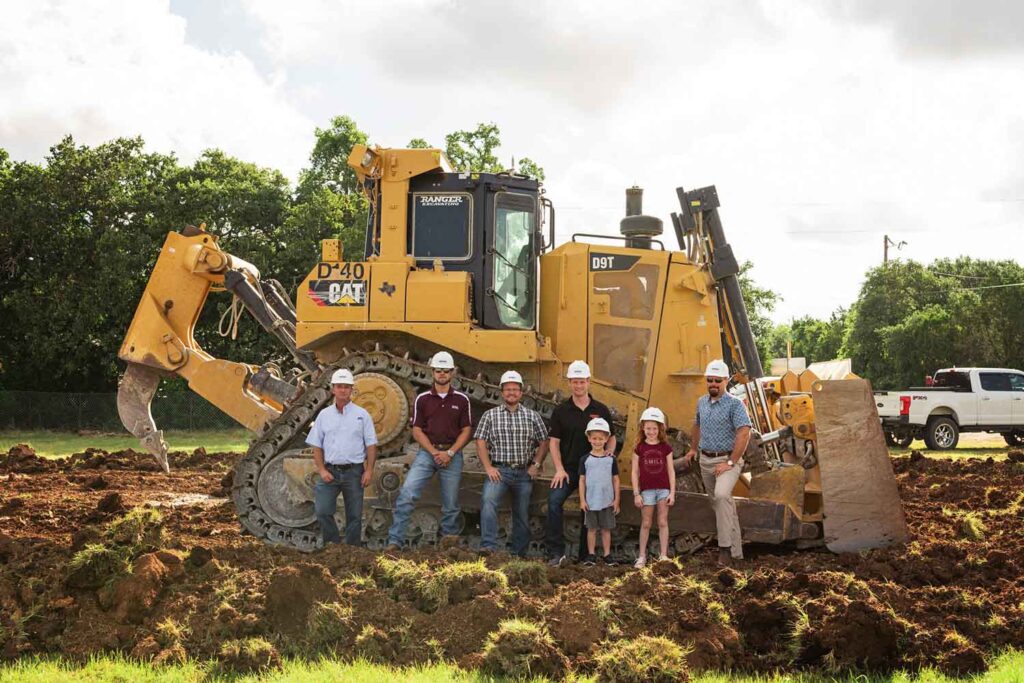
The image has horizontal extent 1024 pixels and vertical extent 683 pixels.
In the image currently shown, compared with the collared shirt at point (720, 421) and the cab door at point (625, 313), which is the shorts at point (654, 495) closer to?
the collared shirt at point (720, 421)

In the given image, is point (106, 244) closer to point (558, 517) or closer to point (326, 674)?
point (558, 517)

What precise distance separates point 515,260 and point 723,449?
10.1ft

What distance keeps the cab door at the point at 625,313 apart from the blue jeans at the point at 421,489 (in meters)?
2.12

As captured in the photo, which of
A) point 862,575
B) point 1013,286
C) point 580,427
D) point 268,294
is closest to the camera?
point 862,575

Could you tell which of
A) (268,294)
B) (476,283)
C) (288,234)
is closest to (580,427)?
(476,283)

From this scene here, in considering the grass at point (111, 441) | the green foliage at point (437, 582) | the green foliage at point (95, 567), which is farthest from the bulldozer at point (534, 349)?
the grass at point (111, 441)

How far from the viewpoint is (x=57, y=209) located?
29906 mm

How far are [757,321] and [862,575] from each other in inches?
2216

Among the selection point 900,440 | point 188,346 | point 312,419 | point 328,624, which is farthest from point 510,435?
point 900,440

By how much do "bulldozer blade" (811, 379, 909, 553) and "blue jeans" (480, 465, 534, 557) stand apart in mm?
2794

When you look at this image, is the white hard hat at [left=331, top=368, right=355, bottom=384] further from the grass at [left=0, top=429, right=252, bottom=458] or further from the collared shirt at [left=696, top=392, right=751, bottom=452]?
the grass at [left=0, top=429, right=252, bottom=458]

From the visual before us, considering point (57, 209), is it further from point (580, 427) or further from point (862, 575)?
point (862, 575)

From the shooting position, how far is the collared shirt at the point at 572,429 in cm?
919

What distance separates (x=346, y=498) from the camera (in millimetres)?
9367
